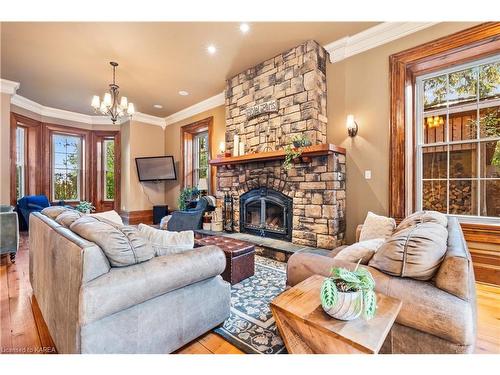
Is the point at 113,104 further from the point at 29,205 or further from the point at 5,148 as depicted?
the point at 29,205

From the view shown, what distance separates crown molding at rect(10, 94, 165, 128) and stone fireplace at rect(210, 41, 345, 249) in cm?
337

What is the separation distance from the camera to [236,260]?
2594 millimetres

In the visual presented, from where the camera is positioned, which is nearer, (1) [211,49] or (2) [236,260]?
(2) [236,260]

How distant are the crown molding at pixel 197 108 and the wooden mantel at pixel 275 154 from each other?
1728 millimetres

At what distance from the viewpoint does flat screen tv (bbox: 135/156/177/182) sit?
21.4ft

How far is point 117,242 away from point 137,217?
228 inches

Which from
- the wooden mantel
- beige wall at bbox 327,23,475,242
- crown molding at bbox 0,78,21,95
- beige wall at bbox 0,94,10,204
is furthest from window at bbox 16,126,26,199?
beige wall at bbox 327,23,475,242

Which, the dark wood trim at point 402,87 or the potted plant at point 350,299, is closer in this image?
the potted plant at point 350,299

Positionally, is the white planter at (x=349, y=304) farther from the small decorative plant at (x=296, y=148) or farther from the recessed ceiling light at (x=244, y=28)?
the recessed ceiling light at (x=244, y=28)

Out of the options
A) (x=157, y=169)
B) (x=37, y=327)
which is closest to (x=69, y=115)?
(x=157, y=169)

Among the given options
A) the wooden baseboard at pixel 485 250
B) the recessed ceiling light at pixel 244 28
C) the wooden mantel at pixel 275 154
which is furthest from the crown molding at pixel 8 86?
the wooden baseboard at pixel 485 250

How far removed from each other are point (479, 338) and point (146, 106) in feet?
22.4

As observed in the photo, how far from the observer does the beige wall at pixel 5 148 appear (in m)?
4.54
